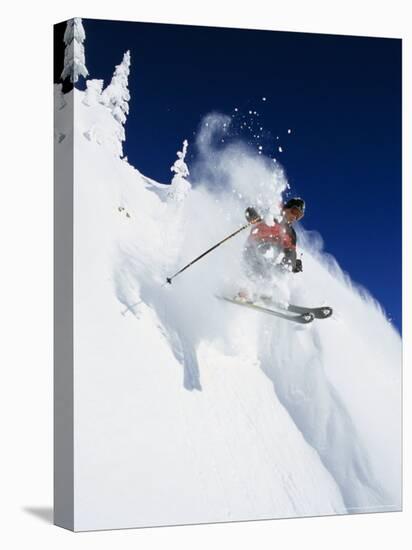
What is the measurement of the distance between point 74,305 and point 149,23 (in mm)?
1673

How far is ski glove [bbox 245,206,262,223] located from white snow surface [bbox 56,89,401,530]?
6 centimetres

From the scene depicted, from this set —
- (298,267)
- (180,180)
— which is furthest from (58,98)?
(298,267)

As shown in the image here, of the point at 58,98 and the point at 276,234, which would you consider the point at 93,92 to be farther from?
the point at 276,234

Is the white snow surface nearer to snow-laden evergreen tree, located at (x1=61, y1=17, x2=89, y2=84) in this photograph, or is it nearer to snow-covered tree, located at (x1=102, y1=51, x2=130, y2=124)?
snow-covered tree, located at (x1=102, y1=51, x2=130, y2=124)

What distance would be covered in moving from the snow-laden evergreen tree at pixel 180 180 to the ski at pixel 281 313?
64cm

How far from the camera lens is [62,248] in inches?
347

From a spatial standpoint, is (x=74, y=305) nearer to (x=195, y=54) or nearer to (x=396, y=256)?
(x=195, y=54)

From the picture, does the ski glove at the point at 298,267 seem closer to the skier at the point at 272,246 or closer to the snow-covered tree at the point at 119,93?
the skier at the point at 272,246

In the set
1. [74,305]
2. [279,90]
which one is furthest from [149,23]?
[74,305]

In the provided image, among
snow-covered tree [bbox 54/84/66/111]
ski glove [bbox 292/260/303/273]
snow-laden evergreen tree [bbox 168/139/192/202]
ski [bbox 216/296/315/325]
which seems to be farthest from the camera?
ski glove [bbox 292/260/303/273]

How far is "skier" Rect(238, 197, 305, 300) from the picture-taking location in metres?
9.23

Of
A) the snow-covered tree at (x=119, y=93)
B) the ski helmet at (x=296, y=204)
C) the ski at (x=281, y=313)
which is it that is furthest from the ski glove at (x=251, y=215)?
the snow-covered tree at (x=119, y=93)

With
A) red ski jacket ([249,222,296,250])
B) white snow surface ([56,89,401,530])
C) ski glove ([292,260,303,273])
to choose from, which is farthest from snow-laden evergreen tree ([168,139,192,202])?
ski glove ([292,260,303,273])

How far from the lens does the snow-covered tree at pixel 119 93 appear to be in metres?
8.77
